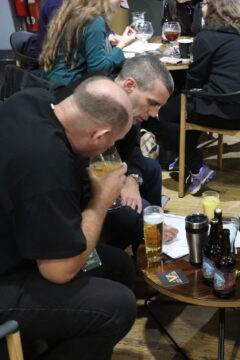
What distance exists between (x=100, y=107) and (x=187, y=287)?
26.2 inches

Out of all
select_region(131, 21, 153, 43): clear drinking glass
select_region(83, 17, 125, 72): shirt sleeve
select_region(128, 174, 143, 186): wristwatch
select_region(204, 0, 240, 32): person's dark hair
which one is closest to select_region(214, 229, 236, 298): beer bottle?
select_region(128, 174, 143, 186): wristwatch

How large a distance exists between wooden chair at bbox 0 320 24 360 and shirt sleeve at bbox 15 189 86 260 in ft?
0.60

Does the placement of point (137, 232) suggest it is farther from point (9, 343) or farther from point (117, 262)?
point (9, 343)

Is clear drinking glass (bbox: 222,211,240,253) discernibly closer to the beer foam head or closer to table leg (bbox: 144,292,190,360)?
the beer foam head

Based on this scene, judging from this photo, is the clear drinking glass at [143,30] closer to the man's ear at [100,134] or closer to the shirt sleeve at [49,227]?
the man's ear at [100,134]

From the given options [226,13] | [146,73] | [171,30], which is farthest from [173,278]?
[171,30]

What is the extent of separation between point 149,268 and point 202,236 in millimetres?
223

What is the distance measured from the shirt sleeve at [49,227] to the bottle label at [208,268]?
1.55 ft

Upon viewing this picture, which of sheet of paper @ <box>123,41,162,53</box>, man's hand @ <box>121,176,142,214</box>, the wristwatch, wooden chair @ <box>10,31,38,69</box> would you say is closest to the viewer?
man's hand @ <box>121,176,142,214</box>

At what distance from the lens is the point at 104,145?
4.74ft

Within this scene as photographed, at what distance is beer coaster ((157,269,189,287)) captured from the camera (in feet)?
5.22

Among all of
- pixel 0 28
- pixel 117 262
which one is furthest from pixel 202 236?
pixel 0 28

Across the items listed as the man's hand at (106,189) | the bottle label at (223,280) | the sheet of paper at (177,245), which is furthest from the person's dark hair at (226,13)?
the bottle label at (223,280)

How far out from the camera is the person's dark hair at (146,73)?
1960mm
